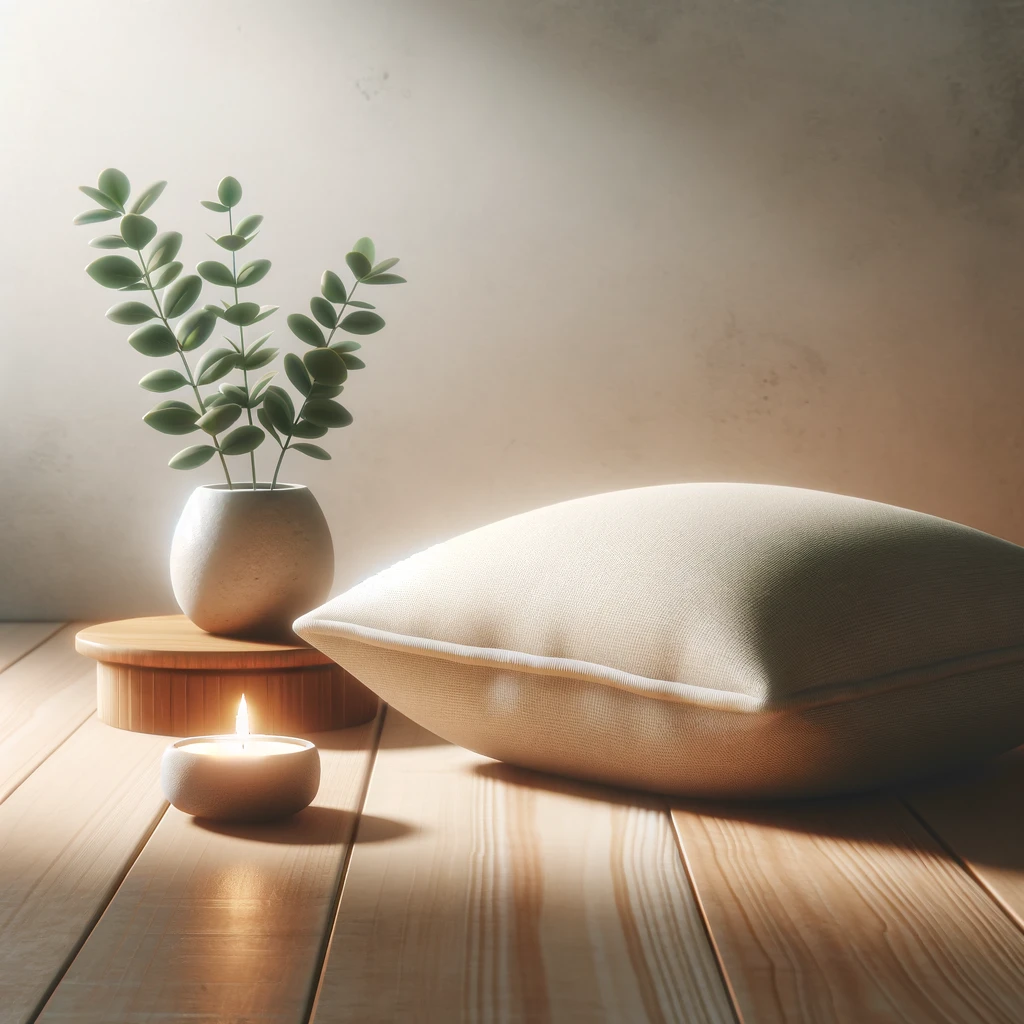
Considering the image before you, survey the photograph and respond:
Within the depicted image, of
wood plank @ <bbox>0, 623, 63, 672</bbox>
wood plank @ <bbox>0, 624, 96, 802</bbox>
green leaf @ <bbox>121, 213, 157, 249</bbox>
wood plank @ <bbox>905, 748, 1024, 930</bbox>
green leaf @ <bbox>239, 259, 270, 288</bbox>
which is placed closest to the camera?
wood plank @ <bbox>905, 748, 1024, 930</bbox>

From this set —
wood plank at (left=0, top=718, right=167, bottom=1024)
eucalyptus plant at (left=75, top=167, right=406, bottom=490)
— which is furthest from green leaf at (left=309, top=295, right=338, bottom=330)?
wood plank at (left=0, top=718, right=167, bottom=1024)

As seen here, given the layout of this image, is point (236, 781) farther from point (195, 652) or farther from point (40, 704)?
point (40, 704)

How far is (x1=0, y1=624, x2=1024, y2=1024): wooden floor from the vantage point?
625 mm

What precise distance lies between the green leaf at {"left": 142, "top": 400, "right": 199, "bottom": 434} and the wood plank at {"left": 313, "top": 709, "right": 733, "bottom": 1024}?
1.49 ft

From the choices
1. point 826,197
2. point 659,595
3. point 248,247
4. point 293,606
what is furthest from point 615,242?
point 659,595

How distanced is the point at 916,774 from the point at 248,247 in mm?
1234

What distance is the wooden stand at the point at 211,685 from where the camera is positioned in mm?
1203

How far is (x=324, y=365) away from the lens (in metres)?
1.25

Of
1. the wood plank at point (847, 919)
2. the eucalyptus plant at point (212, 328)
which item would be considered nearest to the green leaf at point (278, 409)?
the eucalyptus plant at point (212, 328)

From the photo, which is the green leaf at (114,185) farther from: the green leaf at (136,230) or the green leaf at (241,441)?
the green leaf at (241,441)

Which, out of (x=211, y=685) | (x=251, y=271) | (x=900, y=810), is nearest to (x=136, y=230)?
(x=251, y=271)

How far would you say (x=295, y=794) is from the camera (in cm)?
91

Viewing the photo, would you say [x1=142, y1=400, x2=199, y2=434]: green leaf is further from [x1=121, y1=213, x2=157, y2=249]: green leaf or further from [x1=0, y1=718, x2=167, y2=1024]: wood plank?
[x1=0, y1=718, x2=167, y2=1024]: wood plank

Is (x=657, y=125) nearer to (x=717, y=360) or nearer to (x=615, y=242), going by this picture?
(x=615, y=242)
